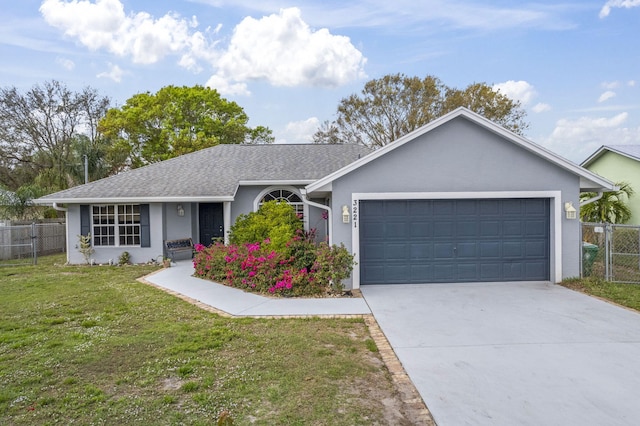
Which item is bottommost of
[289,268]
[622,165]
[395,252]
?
[289,268]

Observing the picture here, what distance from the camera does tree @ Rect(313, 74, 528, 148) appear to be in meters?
30.0

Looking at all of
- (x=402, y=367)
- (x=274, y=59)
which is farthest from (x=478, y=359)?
(x=274, y=59)

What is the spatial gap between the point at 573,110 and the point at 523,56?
345 centimetres

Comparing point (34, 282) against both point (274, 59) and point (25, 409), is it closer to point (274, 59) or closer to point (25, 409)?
point (25, 409)

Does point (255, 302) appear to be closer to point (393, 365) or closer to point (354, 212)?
point (354, 212)

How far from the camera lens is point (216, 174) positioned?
14906 mm

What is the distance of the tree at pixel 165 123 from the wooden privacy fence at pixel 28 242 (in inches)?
439

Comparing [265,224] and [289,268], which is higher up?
[265,224]

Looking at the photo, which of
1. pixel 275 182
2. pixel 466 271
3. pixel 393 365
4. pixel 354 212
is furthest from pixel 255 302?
pixel 275 182

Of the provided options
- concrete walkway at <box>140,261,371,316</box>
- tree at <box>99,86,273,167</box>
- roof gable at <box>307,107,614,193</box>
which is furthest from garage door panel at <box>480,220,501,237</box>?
tree at <box>99,86,273,167</box>

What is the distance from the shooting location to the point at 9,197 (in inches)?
748

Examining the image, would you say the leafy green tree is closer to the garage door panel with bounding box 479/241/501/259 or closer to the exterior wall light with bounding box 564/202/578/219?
the garage door panel with bounding box 479/241/501/259

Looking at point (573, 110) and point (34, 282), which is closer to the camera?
point (34, 282)

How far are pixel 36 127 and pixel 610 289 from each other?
1365 inches
